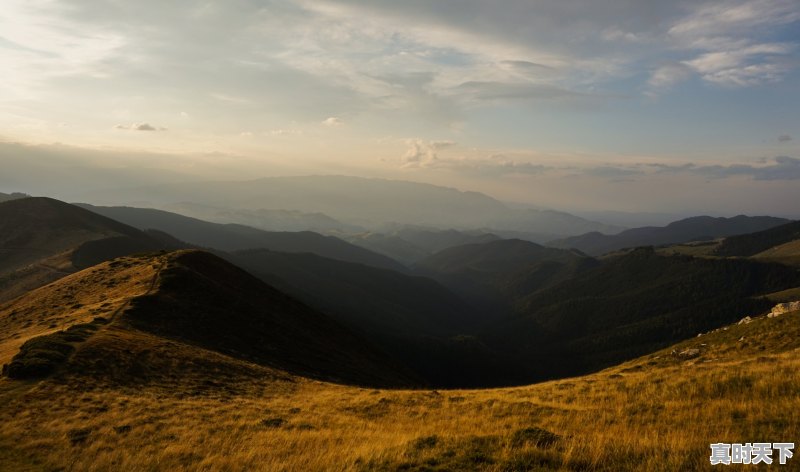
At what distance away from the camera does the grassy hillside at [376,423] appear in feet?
38.3

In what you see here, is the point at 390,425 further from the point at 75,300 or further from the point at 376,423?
the point at 75,300

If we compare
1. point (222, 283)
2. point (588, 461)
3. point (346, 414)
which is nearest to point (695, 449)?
point (588, 461)

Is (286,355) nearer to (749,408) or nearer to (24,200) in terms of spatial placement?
(749,408)

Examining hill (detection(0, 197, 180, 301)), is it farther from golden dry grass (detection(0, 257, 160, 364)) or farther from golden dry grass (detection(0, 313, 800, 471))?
golden dry grass (detection(0, 313, 800, 471))

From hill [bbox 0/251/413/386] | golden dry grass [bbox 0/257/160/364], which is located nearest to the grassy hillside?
hill [bbox 0/251/413/386]

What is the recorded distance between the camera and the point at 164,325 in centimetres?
4197

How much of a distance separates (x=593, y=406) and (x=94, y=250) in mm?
176688

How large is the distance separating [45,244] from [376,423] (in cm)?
19984

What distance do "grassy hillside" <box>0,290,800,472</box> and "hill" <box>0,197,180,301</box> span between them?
107 metres

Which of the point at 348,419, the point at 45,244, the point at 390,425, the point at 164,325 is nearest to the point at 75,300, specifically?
the point at 164,325

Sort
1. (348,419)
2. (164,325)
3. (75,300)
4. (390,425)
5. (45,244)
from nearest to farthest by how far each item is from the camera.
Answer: (390,425) → (348,419) → (164,325) → (75,300) → (45,244)

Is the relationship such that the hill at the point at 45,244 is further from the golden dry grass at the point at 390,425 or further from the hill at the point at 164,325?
the golden dry grass at the point at 390,425

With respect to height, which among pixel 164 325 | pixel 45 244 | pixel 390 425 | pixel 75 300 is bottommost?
pixel 164 325

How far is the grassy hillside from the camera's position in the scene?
11.7 meters
